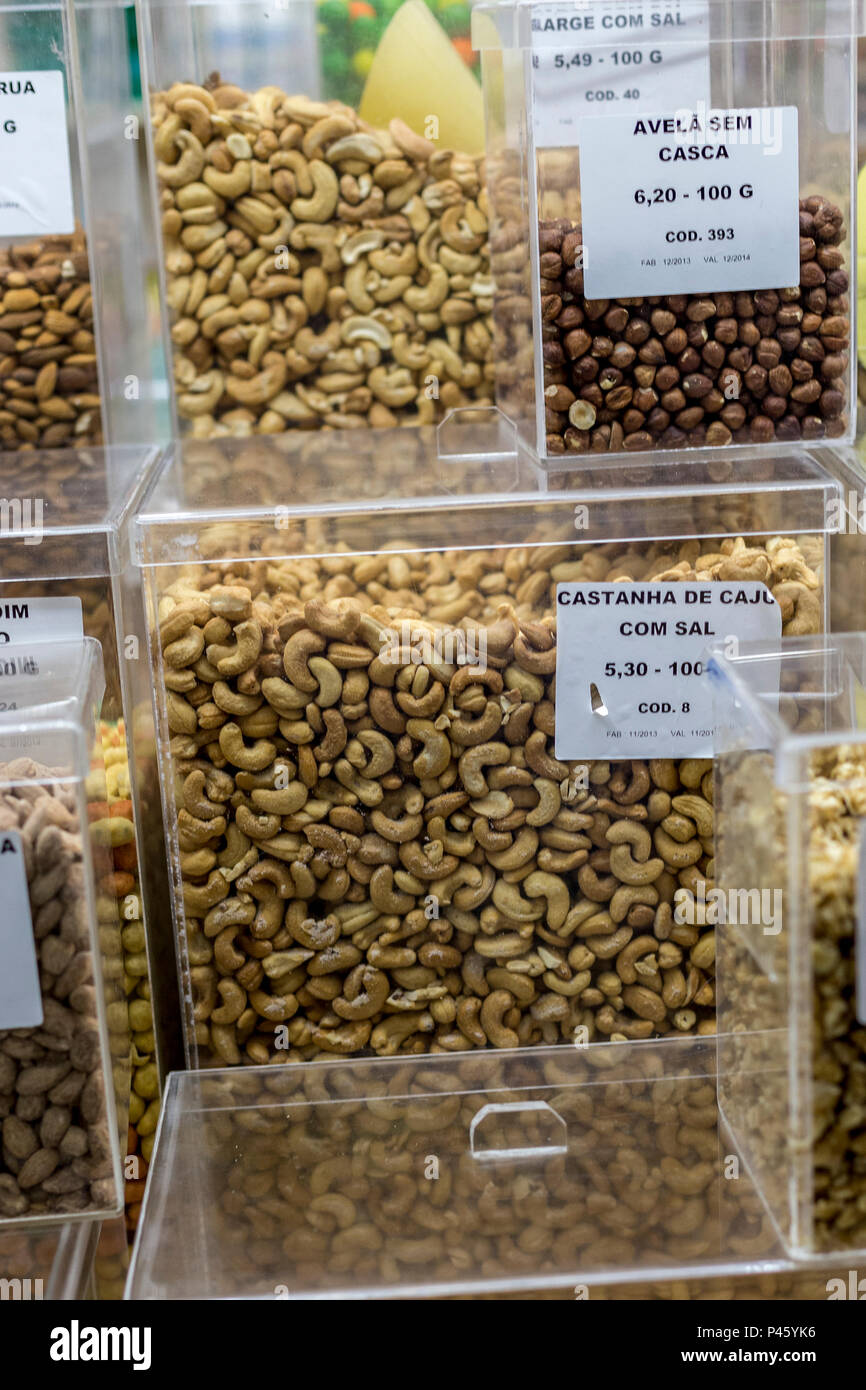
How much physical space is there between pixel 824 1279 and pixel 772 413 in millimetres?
560

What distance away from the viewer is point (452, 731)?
0.94 meters

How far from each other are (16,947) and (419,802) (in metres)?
0.29

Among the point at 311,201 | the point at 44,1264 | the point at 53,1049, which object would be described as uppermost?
the point at 311,201

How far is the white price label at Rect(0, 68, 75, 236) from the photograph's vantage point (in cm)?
104

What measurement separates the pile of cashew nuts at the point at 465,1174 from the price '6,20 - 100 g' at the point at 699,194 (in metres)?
0.58

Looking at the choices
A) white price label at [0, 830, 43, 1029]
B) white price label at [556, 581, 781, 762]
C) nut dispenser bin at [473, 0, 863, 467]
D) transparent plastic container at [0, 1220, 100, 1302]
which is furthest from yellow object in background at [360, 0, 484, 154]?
transparent plastic container at [0, 1220, 100, 1302]

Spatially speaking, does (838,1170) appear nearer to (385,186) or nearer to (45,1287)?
(45,1287)

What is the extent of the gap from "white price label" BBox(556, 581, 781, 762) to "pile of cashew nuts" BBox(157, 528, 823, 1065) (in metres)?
0.01

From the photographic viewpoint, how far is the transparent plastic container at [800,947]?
71 cm

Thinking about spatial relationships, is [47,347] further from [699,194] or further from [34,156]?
[699,194]

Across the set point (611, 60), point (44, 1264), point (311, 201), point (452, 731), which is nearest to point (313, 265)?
point (311, 201)

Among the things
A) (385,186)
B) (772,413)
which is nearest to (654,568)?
(772,413)

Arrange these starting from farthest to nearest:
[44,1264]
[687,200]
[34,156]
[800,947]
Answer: [34,156] → [687,200] → [44,1264] → [800,947]

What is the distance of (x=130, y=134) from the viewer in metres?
1.19
